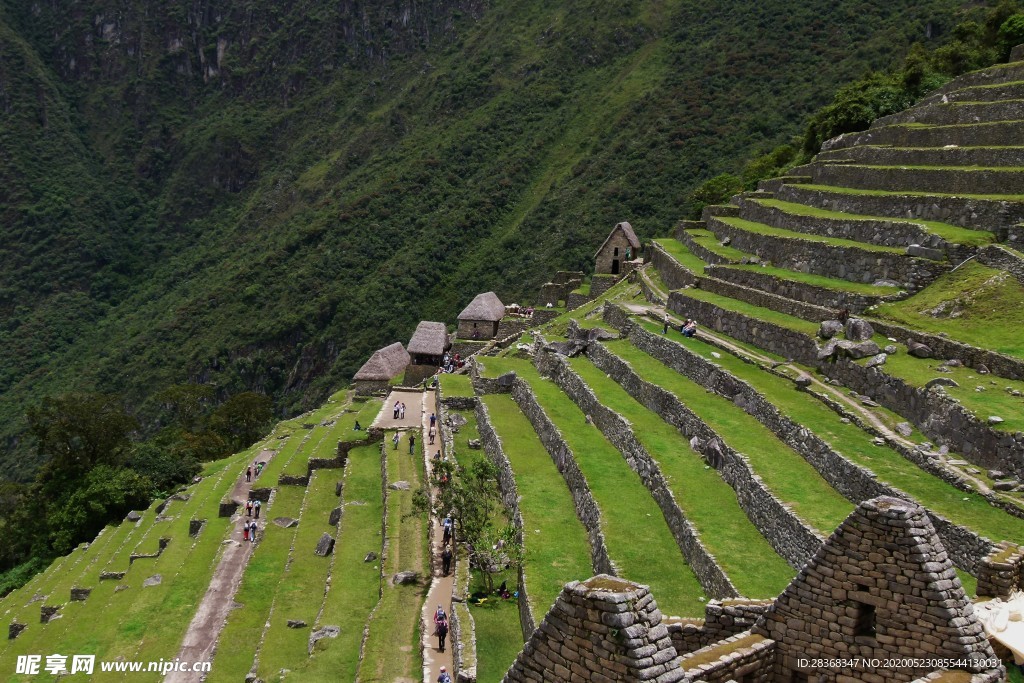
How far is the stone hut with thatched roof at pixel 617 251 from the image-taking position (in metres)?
46.2

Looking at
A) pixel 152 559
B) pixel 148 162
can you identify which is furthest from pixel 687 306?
pixel 148 162

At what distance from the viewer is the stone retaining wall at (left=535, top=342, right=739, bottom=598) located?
44.5 feet

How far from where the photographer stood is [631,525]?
16328 millimetres

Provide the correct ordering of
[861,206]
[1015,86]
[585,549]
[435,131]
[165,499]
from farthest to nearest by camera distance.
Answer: [435,131] → [165,499] → [1015,86] → [861,206] → [585,549]

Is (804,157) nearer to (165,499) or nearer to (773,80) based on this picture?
(165,499)

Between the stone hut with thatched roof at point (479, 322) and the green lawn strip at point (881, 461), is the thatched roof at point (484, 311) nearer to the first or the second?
the stone hut with thatched roof at point (479, 322)

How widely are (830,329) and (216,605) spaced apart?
54.8ft

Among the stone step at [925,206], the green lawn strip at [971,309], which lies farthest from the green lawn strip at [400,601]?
the stone step at [925,206]

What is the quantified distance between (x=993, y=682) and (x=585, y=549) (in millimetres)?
11466

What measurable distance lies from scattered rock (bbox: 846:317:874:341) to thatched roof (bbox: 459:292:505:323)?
90.7ft

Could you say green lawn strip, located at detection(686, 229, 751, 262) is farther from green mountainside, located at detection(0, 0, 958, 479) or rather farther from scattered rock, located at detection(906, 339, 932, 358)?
green mountainside, located at detection(0, 0, 958, 479)

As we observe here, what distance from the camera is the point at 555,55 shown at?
115m

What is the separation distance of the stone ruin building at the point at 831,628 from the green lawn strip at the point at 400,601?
10.8m

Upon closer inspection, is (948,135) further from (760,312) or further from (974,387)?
(974,387)
